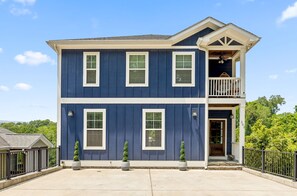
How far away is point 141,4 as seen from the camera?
59.0ft

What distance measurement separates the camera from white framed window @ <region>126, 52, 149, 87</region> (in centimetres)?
1286

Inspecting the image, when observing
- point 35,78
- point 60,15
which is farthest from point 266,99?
point 60,15

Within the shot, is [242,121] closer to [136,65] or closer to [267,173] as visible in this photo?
[267,173]

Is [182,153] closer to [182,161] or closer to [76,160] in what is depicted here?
[182,161]

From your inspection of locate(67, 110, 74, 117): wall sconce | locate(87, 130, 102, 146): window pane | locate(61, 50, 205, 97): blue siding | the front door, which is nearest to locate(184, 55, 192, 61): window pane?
locate(61, 50, 205, 97): blue siding

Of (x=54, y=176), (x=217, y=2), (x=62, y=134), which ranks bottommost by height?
(x=54, y=176)

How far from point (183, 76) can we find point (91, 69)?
170 inches

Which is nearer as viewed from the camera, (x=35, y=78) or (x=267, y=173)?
(x=267, y=173)

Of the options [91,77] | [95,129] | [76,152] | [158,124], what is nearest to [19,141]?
[76,152]

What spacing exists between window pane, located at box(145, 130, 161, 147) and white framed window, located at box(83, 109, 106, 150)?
2.03m

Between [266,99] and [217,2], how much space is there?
82.0 m

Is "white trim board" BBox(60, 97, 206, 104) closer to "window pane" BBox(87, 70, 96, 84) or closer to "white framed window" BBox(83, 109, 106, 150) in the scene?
"white framed window" BBox(83, 109, 106, 150)

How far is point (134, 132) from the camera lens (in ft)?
41.8

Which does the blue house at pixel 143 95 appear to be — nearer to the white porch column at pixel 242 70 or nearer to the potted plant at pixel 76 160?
the white porch column at pixel 242 70
